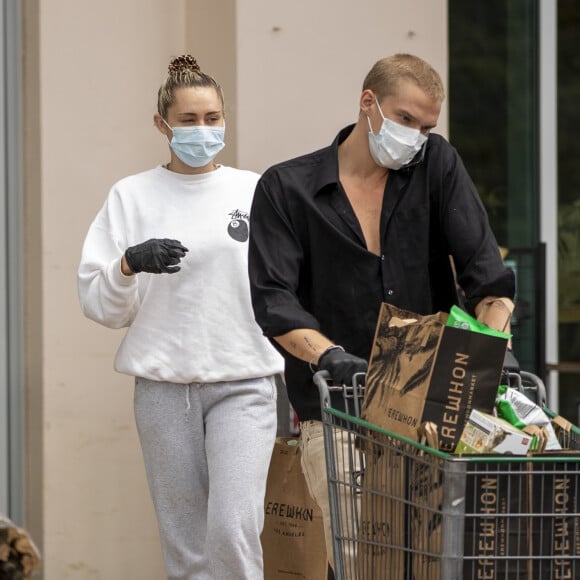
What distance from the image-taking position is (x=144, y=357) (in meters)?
4.42

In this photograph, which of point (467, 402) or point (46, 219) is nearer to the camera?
point (467, 402)

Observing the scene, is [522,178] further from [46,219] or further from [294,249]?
[294,249]

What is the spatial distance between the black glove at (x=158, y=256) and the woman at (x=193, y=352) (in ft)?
0.18

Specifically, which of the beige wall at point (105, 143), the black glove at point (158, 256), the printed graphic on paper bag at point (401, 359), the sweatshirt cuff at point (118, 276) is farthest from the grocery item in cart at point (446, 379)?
the beige wall at point (105, 143)

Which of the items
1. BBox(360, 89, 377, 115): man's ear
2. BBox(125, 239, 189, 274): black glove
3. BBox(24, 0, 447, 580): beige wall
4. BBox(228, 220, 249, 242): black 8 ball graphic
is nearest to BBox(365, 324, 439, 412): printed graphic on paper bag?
BBox(360, 89, 377, 115): man's ear

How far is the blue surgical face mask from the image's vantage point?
4.53 metres

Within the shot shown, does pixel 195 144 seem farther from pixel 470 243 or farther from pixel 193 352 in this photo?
pixel 470 243

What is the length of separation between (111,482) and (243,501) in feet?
5.58

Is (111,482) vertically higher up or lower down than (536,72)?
lower down

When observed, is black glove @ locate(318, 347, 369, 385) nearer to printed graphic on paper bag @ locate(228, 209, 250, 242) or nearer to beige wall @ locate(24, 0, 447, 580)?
printed graphic on paper bag @ locate(228, 209, 250, 242)

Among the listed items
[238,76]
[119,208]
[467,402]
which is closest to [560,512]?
[467,402]

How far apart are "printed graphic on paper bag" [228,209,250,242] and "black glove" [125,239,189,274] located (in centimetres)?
29

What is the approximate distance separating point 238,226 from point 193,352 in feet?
1.47

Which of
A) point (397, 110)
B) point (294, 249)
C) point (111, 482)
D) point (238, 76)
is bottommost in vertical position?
point (111, 482)
